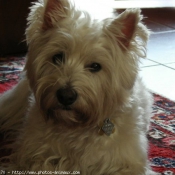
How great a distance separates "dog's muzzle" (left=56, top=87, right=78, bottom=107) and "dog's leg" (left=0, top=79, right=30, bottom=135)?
793mm

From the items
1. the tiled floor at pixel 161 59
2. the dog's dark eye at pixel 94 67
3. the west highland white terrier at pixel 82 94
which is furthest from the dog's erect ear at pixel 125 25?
the tiled floor at pixel 161 59

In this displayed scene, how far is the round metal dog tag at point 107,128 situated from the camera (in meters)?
1.69

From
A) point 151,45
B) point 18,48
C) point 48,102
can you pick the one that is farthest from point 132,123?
point 151,45

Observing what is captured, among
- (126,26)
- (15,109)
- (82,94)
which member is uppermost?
(126,26)

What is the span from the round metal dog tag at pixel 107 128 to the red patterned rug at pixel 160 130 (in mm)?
418

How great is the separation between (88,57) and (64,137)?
38 cm

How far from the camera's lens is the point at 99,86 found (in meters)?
1.58

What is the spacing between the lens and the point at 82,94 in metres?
1.49

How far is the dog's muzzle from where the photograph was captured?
1461 mm

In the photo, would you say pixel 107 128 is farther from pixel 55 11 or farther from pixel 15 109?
pixel 15 109

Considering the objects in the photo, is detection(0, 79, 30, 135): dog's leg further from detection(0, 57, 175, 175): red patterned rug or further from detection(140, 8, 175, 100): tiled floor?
detection(140, 8, 175, 100): tiled floor

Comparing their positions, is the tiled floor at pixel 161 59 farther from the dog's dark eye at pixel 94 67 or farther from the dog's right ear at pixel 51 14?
the dog's right ear at pixel 51 14

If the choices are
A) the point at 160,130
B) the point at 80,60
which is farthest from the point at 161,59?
the point at 80,60

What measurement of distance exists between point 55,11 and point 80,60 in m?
0.26
